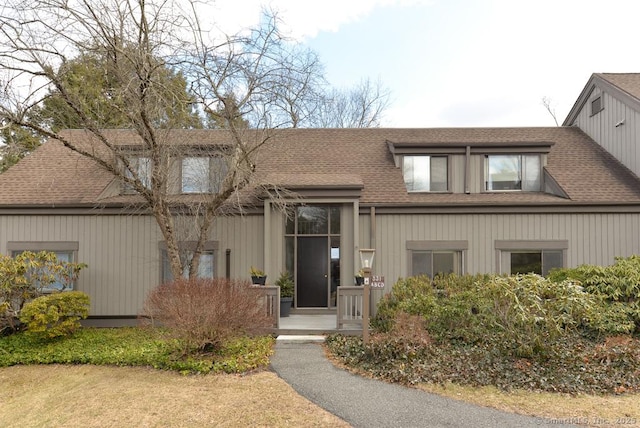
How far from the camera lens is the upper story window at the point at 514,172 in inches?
539

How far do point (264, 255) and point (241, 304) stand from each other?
3891mm

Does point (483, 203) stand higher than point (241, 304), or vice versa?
point (483, 203)

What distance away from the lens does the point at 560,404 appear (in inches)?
240

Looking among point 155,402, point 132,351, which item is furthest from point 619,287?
point 132,351

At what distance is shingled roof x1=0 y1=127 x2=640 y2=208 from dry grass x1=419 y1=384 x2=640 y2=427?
641 centimetres

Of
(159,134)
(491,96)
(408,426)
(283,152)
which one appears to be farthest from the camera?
(491,96)

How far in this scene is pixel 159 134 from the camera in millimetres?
10547

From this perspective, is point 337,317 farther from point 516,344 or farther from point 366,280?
point 516,344

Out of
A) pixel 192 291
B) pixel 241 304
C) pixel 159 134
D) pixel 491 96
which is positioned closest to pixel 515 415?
pixel 241 304

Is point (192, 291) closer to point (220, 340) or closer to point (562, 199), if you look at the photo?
point (220, 340)

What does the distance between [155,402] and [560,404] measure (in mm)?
5800

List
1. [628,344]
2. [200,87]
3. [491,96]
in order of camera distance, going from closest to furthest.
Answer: [628,344]
[200,87]
[491,96]

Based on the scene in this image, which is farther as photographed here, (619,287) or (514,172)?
(514,172)

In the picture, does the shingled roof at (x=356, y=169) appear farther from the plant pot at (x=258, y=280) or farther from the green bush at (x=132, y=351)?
the green bush at (x=132, y=351)
